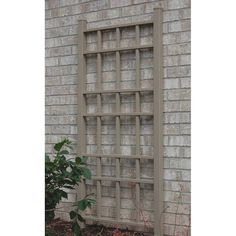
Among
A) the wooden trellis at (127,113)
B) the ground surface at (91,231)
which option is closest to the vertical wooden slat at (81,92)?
the wooden trellis at (127,113)

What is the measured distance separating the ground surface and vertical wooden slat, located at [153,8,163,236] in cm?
24

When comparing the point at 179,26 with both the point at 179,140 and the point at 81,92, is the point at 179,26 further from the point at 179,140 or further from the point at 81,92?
the point at 81,92

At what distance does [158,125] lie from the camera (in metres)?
3.36

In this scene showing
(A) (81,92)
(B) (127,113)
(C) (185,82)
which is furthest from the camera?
(A) (81,92)

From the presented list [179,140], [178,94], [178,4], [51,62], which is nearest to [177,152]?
[179,140]

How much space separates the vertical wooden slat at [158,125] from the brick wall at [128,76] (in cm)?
5

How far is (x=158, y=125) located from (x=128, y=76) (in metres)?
0.57

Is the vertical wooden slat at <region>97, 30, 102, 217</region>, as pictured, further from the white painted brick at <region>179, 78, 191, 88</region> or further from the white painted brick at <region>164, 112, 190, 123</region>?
the white painted brick at <region>179, 78, 191, 88</region>

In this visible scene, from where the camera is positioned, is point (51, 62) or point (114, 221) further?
point (51, 62)

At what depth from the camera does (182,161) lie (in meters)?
3.31

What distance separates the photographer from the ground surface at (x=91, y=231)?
3.51m

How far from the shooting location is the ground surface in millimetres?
3508
